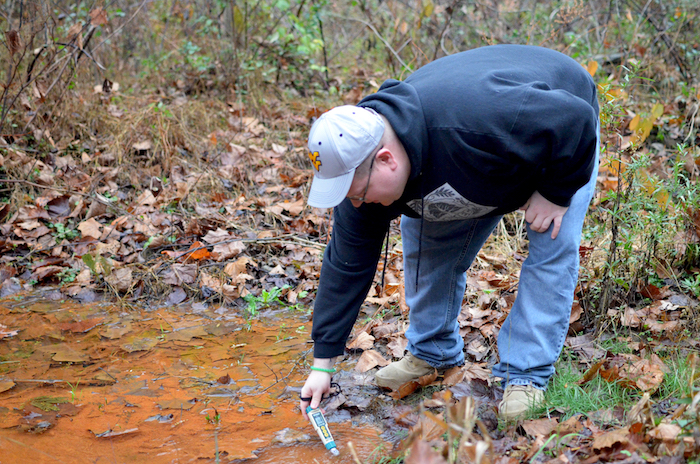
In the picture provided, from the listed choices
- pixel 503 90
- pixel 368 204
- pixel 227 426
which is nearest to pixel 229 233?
pixel 227 426

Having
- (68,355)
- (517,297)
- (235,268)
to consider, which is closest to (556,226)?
(517,297)

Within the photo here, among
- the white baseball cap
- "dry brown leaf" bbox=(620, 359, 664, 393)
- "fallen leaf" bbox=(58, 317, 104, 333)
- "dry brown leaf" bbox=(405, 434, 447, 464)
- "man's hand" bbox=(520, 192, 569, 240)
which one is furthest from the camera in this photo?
"fallen leaf" bbox=(58, 317, 104, 333)

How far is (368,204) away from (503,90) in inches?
23.8

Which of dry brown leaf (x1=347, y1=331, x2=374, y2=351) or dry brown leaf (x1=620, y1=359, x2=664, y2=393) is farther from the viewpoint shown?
dry brown leaf (x1=347, y1=331, x2=374, y2=351)

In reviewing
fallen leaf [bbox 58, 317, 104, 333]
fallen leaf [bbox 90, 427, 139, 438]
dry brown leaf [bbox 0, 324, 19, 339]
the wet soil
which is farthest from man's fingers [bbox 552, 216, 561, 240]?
dry brown leaf [bbox 0, 324, 19, 339]

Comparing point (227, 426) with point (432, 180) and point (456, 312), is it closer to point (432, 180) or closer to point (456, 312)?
point (456, 312)

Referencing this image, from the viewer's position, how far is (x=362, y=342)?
3.23 m

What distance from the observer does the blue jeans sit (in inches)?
88.4

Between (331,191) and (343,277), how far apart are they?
17.5 inches

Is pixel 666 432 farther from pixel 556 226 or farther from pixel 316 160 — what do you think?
pixel 316 160

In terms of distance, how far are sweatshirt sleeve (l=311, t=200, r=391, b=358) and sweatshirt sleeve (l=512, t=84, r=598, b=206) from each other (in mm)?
604

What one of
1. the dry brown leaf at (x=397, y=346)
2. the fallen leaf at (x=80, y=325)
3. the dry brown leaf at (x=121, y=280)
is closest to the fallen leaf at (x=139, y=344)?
the fallen leaf at (x=80, y=325)

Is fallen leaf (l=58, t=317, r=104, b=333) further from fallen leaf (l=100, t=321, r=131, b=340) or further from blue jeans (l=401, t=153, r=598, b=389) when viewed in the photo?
blue jeans (l=401, t=153, r=598, b=389)

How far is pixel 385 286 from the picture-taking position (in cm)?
388
